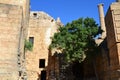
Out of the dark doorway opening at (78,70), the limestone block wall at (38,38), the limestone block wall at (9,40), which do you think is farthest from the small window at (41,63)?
the limestone block wall at (9,40)

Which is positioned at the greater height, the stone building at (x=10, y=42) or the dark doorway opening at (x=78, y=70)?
the stone building at (x=10, y=42)

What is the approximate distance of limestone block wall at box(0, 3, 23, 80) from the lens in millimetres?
7859

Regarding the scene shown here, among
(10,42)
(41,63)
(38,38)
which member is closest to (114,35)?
(10,42)

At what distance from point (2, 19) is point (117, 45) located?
224 inches

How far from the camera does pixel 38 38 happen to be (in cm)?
1984

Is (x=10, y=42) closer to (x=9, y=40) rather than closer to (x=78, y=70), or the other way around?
(x=9, y=40)

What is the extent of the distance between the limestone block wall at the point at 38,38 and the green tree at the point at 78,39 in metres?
4.43

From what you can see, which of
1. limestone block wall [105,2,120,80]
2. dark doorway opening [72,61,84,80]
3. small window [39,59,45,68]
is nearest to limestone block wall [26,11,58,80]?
small window [39,59,45,68]

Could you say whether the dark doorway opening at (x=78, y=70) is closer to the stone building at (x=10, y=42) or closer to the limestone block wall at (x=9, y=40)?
the stone building at (x=10, y=42)

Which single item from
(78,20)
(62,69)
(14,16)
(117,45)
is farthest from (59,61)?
(117,45)

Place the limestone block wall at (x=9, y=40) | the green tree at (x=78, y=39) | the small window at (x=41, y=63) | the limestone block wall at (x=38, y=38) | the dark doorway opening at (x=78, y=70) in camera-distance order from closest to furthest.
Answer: the limestone block wall at (x=9, y=40) → the green tree at (x=78, y=39) → the dark doorway opening at (x=78, y=70) → the limestone block wall at (x=38, y=38) → the small window at (x=41, y=63)

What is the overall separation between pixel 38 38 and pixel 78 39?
7247 millimetres

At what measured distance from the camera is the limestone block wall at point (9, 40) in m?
7.86

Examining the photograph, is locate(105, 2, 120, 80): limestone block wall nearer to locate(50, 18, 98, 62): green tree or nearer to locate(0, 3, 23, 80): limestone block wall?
locate(0, 3, 23, 80): limestone block wall
